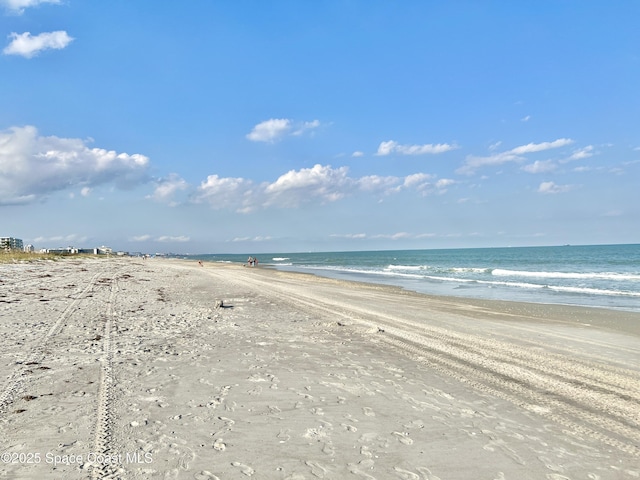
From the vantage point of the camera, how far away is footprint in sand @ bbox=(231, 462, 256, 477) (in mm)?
3824

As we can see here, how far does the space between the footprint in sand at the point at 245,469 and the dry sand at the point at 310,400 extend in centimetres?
4

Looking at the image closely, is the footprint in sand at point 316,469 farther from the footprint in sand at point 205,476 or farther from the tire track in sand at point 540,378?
the tire track in sand at point 540,378

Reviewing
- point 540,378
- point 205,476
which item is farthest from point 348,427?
point 540,378

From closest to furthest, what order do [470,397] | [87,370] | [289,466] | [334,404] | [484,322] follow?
1. [289,466]
2. [334,404]
3. [470,397]
4. [87,370]
5. [484,322]

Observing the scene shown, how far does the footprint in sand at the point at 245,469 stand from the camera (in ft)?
12.5

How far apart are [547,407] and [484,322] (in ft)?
27.1

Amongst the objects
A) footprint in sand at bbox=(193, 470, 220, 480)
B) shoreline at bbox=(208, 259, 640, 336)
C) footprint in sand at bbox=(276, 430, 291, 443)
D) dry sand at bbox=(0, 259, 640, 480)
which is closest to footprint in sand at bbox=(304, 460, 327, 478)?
dry sand at bbox=(0, 259, 640, 480)

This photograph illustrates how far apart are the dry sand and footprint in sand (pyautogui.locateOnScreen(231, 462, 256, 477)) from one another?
0.04 meters

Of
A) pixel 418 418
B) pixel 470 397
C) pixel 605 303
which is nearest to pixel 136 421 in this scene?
pixel 418 418

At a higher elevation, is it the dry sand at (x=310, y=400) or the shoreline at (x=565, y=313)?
the dry sand at (x=310, y=400)

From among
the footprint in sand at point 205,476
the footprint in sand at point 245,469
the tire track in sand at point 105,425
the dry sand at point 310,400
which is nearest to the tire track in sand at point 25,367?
the dry sand at point 310,400

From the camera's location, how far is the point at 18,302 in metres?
14.4

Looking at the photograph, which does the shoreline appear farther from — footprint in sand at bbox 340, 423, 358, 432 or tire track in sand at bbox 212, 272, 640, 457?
footprint in sand at bbox 340, 423, 358, 432

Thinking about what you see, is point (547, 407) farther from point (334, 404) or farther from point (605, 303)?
point (605, 303)
